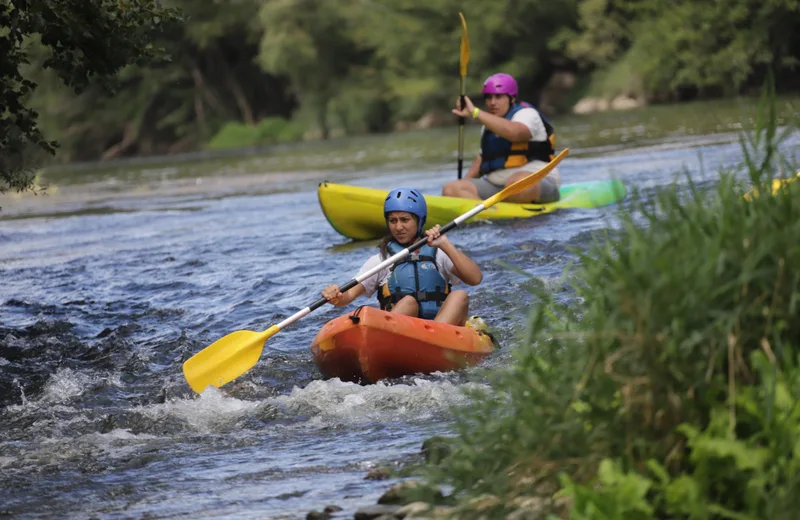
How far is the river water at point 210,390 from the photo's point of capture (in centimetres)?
398

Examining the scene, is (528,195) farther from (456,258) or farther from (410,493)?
(410,493)

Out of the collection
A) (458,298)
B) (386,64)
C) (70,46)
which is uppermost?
(386,64)

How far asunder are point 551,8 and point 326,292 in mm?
34653

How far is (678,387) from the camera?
2693 millimetres

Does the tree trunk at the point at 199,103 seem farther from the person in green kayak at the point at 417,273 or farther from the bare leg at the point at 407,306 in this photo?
the bare leg at the point at 407,306

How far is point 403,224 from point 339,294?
19.8 inches

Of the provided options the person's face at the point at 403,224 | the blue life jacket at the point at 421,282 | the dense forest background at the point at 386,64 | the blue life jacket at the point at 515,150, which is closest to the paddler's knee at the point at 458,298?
the blue life jacket at the point at 421,282

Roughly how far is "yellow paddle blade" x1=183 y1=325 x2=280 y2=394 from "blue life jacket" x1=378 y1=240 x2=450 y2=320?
658mm

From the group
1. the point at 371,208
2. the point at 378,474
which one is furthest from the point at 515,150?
the point at 378,474

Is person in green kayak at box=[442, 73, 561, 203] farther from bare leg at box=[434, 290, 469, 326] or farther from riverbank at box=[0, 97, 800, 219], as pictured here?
riverbank at box=[0, 97, 800, 219]

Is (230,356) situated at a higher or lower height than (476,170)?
lower

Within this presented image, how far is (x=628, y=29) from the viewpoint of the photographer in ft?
120

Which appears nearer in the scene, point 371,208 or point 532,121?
point 532,121

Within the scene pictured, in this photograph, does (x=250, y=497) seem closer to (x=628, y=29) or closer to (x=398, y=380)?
(x=398, y=380)
